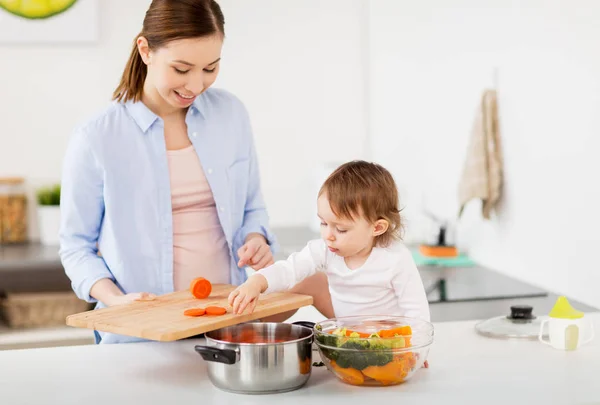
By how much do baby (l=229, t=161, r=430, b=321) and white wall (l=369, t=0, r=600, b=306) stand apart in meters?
0.71

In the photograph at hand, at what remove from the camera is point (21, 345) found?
10.3 feet

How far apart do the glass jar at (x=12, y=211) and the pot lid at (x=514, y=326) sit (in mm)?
2286

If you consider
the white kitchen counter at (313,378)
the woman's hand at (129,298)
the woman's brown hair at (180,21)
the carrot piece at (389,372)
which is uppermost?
the woman's brown hair at (180,21)

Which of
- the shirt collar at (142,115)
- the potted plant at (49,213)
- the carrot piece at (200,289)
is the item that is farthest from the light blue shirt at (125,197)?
the potted plant at (49,213)

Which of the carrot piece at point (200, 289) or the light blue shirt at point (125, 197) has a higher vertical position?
the light blue shirt at point (125, 197)

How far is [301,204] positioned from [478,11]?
52.9 inches

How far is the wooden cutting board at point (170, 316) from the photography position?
1272 millimetres

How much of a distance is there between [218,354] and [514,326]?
0.71 m

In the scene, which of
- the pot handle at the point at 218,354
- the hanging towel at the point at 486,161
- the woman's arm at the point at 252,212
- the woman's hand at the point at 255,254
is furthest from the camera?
the hanging towel at the point at 486,161

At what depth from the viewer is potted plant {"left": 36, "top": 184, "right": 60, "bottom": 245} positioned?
3322mm

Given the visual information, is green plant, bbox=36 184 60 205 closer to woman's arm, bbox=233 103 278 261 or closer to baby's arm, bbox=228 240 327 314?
woman's arm, bbox=233 103 278 261

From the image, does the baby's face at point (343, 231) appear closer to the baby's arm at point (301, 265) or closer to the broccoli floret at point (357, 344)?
the baby's arm at point (301, 265)

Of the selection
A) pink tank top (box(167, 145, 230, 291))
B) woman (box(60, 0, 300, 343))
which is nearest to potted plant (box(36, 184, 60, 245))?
woman (box(60, 0, 300, 343))

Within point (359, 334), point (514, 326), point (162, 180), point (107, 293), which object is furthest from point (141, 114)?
point (514, 326)
